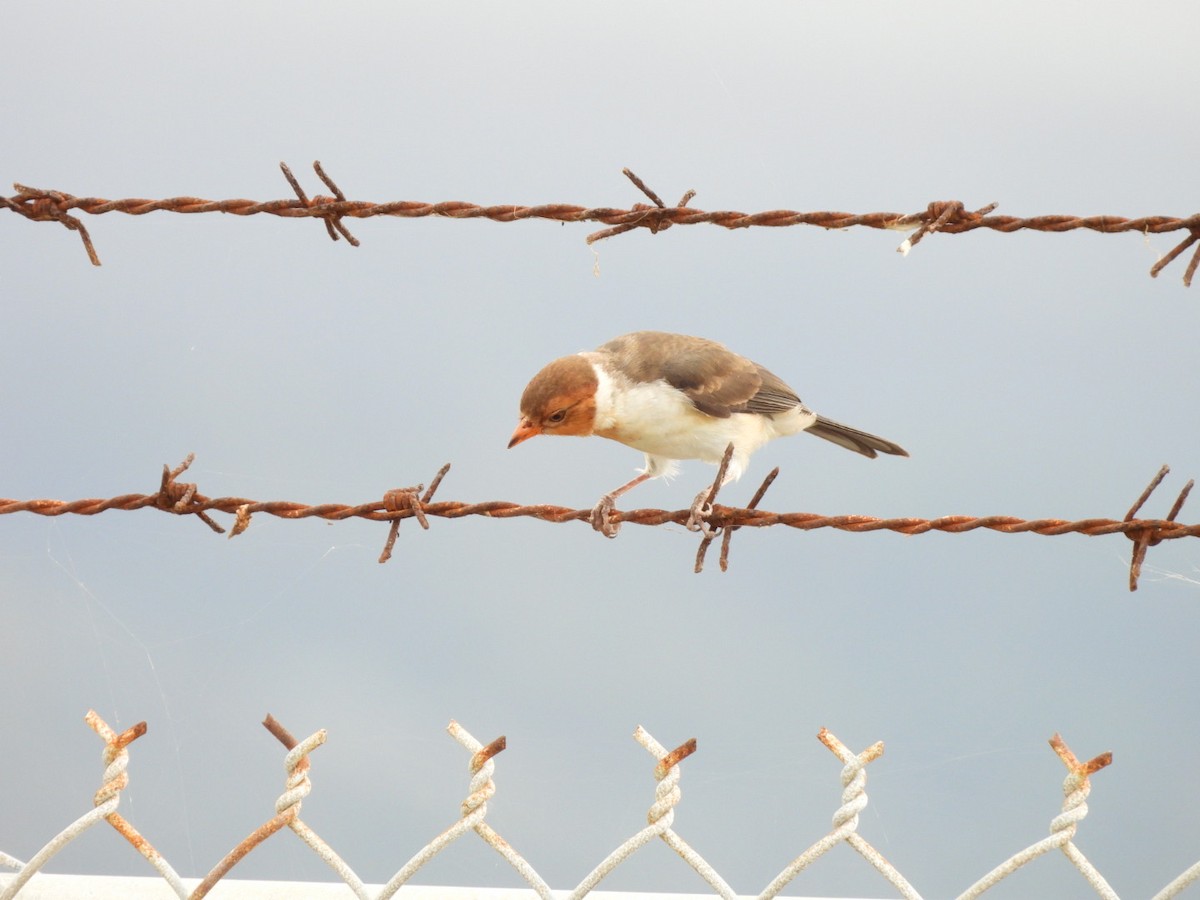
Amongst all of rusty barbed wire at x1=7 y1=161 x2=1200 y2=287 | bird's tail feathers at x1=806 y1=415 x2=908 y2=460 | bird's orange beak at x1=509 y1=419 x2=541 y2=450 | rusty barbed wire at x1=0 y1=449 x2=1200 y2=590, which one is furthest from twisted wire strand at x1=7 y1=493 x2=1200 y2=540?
bird's tail feathers at x1=806 y1=415 x2=908 y2=460

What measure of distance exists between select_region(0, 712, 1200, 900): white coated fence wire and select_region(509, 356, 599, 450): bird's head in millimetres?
2042

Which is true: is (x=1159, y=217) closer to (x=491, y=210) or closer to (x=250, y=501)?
(x=491, y=210)

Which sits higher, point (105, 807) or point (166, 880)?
point (105, 807)

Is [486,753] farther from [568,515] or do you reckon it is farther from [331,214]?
[331,214]

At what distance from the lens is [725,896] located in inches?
115

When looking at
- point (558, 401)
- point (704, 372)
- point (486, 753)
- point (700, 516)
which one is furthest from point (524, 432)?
point (486, 753)

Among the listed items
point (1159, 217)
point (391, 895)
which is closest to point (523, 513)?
point (391, 895)

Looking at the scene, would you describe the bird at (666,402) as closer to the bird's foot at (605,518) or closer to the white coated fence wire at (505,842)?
the bird's foot at (605,518)

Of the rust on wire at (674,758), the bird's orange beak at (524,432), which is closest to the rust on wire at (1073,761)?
the rust on wire at (674,758)

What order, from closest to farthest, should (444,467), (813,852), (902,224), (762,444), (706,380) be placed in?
(813,852)
(444,467)
(902,224)
(706,380)
(762,444)

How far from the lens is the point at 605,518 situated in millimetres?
3504

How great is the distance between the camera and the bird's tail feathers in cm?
554

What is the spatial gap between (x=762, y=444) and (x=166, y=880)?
11.2 feet

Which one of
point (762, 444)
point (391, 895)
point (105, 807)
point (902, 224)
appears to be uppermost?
point (902, 224)
